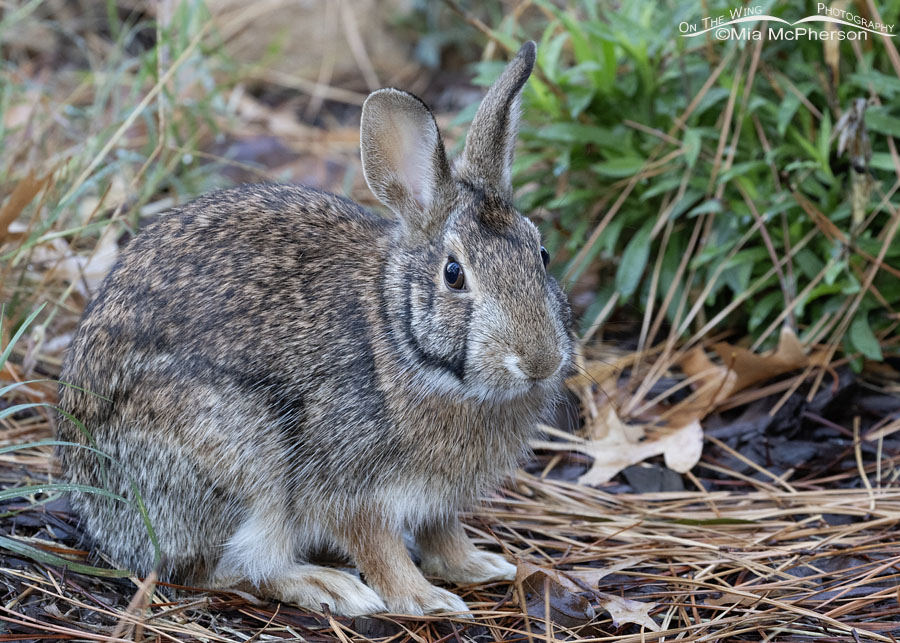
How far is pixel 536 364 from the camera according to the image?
10.4ft

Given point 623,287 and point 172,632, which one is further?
point 623,287

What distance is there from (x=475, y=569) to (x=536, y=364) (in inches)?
43.0

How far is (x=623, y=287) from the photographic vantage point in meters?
5.09

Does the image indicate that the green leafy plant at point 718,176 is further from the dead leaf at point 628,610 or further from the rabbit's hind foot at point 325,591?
the rabbit's hind foot at point 325,591

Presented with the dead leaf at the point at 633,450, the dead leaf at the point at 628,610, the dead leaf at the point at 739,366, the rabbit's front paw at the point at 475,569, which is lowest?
the rabbit's front paw at the point at 475,569

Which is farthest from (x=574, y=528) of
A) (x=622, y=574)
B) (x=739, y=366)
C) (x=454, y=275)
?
(x=454, y=275)

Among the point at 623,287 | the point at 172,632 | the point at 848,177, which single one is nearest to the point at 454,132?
the point at 623,287

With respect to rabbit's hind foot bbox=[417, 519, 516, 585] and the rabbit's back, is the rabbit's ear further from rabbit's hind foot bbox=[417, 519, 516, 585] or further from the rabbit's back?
rabbit's hind foot bbox=[417, 519, 516, 585]

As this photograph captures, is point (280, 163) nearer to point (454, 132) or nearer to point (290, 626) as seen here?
point (454, 132)

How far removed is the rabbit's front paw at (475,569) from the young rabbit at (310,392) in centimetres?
21

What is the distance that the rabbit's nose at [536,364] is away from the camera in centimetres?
317

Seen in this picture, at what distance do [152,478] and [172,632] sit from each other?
0.56 metres

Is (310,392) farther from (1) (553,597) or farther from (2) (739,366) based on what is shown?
(2) (739,366)

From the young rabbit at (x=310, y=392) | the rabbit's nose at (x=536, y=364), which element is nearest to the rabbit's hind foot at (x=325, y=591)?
the young rabbit at (x=310, y=392)
